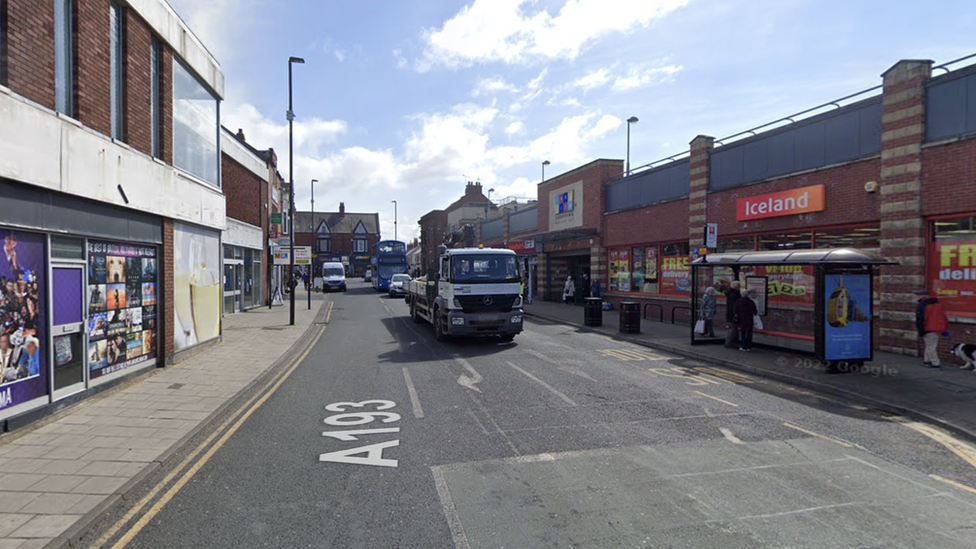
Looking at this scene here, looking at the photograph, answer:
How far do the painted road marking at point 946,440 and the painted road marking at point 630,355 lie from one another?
521 cm

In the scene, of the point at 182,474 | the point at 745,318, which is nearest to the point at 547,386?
the point at 182,474

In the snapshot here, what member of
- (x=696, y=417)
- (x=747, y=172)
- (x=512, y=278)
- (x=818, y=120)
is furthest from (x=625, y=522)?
(x=747, y=172)

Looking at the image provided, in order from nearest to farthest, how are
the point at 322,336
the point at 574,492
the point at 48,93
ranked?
the point at 574,492 → the point at 48,93 → the point at 322,336

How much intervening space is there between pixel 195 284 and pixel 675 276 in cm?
1623

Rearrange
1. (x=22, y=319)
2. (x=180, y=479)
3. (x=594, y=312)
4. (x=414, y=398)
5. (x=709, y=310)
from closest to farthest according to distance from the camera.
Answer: (x=180, y=479), (x=22, y=319), (x=414, y=398), (x=709, y=310), (x=594, y=312)

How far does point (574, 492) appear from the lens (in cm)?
466

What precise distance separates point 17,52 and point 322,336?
11083 mm

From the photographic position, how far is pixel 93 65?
8.09 metres

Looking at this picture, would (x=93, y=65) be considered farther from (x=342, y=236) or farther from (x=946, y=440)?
(x=342, y=236)

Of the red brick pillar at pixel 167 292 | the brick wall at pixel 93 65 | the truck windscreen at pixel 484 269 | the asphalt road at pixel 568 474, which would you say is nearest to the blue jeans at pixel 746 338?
the asphalt road at pixel 568 474

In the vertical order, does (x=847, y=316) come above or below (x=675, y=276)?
below

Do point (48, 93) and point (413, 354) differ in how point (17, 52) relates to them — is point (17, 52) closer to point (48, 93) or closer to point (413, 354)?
point (48, 93)

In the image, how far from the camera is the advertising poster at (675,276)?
63.9 ft

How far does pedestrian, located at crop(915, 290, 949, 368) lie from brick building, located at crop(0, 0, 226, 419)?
49.3 ft
